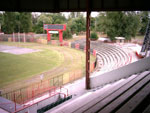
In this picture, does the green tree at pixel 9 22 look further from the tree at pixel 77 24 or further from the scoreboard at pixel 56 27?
the scoreboard at pixel 56 27

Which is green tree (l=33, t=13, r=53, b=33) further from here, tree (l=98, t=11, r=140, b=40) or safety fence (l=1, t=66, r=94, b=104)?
safety fence (l=1, t=66, r=94, b=104)

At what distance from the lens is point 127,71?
33.2ft

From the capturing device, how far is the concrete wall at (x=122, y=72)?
8836 mm

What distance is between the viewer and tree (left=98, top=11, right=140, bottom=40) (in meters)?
47.4

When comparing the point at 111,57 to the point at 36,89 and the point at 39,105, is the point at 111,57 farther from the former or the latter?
the point at 39,105

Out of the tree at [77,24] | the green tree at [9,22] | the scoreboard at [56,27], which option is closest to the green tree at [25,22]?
the green tree at [9,22]

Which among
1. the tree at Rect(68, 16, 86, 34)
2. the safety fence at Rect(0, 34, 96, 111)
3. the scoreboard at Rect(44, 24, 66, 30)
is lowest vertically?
the safety fence at Rect(0, 34, 96, 111)

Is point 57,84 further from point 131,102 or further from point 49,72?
point 131,102
